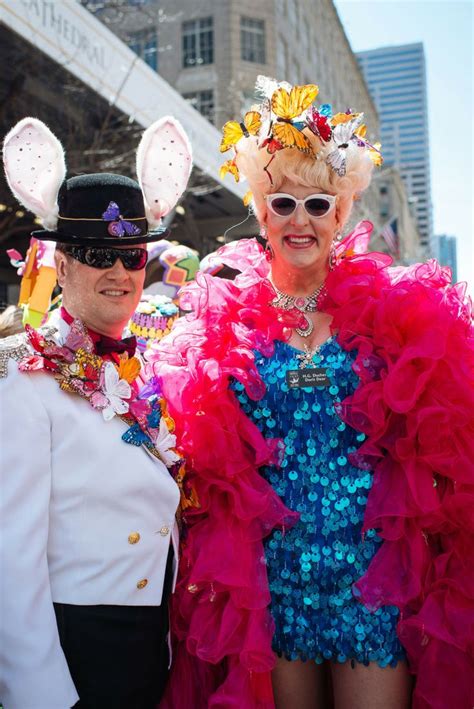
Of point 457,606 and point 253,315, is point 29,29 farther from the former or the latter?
point 457,606

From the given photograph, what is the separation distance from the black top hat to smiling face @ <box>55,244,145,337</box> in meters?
0.07

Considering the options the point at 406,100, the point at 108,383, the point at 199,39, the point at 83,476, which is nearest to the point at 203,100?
the point at 199,39

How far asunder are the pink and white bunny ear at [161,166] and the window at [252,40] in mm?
22433

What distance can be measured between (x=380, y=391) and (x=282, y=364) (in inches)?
13.1

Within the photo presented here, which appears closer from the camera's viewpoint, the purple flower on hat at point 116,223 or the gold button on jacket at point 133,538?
the gold button on jacket at point 133,538

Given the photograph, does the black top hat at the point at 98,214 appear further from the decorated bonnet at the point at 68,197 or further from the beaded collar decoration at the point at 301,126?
the beaded collar decoration at the point at 301,126

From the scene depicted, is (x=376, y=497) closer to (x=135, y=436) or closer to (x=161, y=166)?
Result: (x=135, y=436)

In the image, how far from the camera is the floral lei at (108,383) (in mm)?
1797

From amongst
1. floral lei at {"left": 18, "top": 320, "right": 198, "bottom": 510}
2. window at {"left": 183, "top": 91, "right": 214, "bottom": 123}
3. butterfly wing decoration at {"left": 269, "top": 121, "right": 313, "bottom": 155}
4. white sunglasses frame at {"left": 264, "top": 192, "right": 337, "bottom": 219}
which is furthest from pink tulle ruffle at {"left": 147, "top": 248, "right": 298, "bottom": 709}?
window at {"left": 183, "top": 91, "right": 214, "bottom": 123}

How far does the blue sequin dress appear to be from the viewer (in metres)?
1.99

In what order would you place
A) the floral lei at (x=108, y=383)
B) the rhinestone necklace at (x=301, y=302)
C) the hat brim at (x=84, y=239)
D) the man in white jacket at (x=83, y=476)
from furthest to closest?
the rhinestone necklace at (x=301, y=302) → the hat brim at (x=84, y=239) → the floral lei at (x=108, y=383) → the man in white jacket at (x=83, y=476)

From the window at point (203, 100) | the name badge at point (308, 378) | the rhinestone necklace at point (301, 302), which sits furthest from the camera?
the window at point (203, 100)

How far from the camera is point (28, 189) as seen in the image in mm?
2035

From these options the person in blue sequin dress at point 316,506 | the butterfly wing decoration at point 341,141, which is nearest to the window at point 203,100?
the butterfly wing decoration at point 341,141
